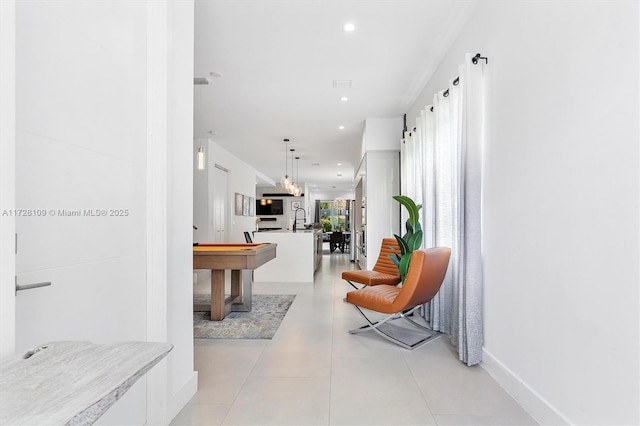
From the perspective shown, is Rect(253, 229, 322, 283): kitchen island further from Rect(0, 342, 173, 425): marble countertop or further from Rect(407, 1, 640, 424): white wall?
Rect(0, 342, 173, 425): marble countertop

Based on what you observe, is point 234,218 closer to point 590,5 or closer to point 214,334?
point 214,334

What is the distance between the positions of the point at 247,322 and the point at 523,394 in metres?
2.59

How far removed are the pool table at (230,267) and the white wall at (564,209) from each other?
7.23 feet

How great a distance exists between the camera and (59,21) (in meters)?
1.17

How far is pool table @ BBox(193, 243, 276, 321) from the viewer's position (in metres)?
3.48

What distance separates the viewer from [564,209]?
1628mm

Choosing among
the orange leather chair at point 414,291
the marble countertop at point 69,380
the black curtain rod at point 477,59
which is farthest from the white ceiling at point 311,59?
the marble countertop at point 69,380

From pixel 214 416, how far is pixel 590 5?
268cm

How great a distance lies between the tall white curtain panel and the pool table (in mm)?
1834

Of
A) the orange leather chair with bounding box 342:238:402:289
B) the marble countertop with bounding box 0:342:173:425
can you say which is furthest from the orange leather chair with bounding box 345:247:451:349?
the marble countertop with bounding box 0:342:173:425

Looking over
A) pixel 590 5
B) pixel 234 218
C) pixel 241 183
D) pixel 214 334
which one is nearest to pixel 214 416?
pixel 214 334

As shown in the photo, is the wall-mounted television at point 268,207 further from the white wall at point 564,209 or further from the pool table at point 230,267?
the white wall at point 564,209

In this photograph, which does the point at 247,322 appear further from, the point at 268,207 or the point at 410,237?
the point at 268,207

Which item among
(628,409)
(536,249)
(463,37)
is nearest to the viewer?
(628,409)
